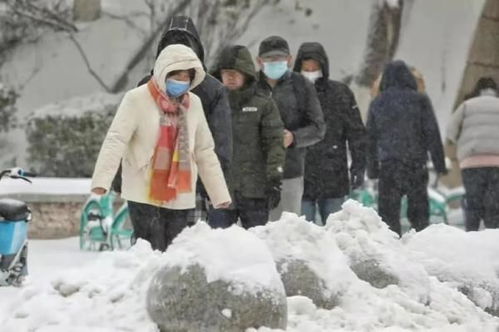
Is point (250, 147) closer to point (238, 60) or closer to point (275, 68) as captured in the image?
point (238, 60)

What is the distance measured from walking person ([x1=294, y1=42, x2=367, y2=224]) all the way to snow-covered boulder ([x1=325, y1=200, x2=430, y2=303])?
7.91ft

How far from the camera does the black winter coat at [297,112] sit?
834cm

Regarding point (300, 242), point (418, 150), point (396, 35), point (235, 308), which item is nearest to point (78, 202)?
point (418, 150)

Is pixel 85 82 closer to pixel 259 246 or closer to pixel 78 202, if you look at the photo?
pixel 78 202

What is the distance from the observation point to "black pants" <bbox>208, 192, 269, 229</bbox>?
788 cm

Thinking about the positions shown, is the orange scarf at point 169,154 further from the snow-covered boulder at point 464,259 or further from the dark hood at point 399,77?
the dark hood at point 399,77

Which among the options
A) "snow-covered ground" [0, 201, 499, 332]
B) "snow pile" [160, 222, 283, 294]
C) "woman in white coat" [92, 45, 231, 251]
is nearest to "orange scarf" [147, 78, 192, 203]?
"woman in white coat" [92, 45, 231, 251]

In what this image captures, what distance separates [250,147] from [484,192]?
2.96 m

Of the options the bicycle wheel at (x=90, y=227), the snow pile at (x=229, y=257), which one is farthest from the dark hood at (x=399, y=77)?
the snow pile at (x=229, y=257)

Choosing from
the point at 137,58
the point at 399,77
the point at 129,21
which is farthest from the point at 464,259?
the point at 129,21

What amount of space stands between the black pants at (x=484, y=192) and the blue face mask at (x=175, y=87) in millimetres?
4096

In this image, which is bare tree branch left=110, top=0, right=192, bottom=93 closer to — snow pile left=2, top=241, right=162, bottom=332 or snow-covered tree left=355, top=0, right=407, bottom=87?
snow-covered tree left=355, top=0, right=407, bottom=87

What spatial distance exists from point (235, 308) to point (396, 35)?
12844mm

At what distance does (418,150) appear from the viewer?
A: 952 cm
